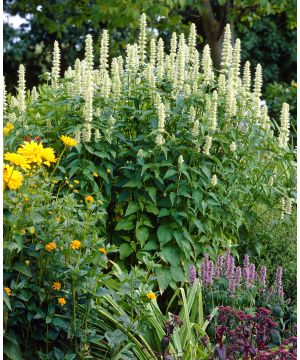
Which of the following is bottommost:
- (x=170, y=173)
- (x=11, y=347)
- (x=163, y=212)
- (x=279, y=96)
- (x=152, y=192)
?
(x=11, y=347)

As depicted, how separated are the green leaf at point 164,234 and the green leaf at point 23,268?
1.23 metres

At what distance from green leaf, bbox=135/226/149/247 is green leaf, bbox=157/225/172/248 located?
7cm

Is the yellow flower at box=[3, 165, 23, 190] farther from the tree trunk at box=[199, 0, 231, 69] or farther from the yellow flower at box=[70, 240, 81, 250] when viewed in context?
the tree trunk at box=[199, 0, 231, 69]

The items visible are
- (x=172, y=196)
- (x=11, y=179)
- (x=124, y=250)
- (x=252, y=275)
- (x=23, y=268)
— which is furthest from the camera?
(x=124, y=250)

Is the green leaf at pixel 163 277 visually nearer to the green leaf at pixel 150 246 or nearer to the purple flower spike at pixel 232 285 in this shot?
the green leaf at pixel 150 246

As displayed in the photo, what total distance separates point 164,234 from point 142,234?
5.0 inches

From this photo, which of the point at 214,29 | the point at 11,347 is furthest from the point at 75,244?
the point at 214,29

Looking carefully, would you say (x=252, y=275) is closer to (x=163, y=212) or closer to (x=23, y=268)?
(x=163, y=212)

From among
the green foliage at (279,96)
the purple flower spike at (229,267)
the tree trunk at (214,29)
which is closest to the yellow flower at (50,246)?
the purple flower spike at (229,267)

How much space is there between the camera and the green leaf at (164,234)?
4000 mm

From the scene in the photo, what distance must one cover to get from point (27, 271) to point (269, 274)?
1.98m

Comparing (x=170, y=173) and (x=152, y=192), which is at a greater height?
(x=170, y=173)

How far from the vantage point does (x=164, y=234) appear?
13.2 feet

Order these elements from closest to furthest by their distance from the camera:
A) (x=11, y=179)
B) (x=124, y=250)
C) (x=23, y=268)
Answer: (x=11, y=179) < (x=23, y=268) < (x=124, y=250)
